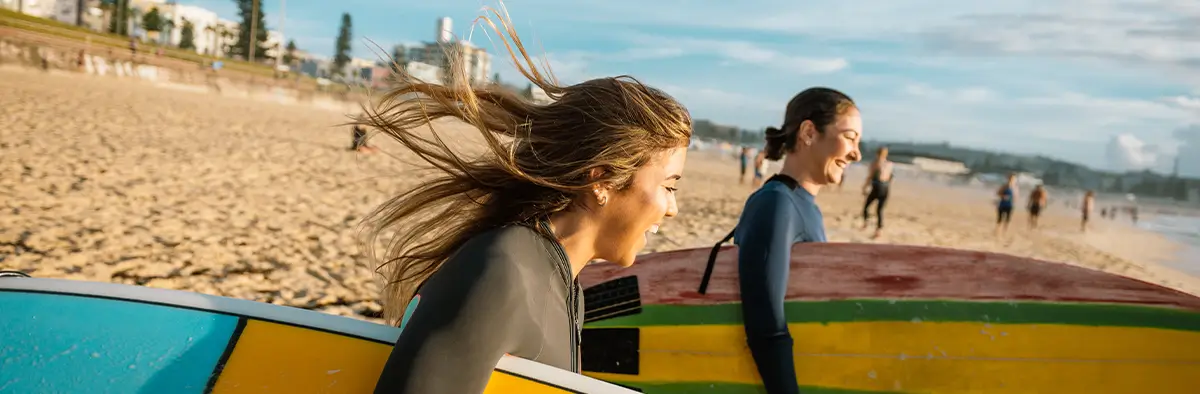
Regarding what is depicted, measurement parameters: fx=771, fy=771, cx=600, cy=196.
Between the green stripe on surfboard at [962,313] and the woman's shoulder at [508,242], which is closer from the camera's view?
the woman's shoulder at [508,242]

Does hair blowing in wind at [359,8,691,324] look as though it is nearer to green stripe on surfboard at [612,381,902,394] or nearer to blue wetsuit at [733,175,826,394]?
blue wetsuit at [733,175,826,394]

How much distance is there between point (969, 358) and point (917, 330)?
6.3 inches

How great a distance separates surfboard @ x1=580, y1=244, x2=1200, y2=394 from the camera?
2217mm

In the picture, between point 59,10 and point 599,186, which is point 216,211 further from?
point 59,10

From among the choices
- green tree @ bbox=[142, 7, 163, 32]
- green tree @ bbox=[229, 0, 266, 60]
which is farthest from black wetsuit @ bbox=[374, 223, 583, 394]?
green tree @ bbox=[142, 7, 163, 32]

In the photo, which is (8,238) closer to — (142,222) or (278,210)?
(142,222)

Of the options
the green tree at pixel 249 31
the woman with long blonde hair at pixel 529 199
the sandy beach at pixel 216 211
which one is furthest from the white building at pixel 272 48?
the woman with long blonde hair at pixel 529 199

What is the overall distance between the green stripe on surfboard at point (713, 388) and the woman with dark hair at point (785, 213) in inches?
4.9

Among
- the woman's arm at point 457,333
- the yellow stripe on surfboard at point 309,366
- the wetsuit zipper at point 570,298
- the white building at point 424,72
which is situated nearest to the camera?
the woman's arm at point 457,333

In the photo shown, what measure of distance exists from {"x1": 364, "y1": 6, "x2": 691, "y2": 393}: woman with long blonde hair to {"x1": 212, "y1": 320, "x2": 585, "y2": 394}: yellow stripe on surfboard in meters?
0.07

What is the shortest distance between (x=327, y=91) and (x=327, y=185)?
151ft

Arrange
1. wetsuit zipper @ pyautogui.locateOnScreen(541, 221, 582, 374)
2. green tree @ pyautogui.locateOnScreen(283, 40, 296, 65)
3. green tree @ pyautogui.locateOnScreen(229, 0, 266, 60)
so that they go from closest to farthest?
1. wetsuit zipper @ pyautogui.locateOnScreen(541, 221, 582, 374)
2. green tree @ pyautogui.locateOnScreen(229, 0, 266, 60)
3. green tree @ pyautogui.locateOnScreen(283, 40, 296, 65)

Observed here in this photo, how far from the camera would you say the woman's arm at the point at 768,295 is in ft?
7.00

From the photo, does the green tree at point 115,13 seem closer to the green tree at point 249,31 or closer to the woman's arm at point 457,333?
the green tree at point 249,31
